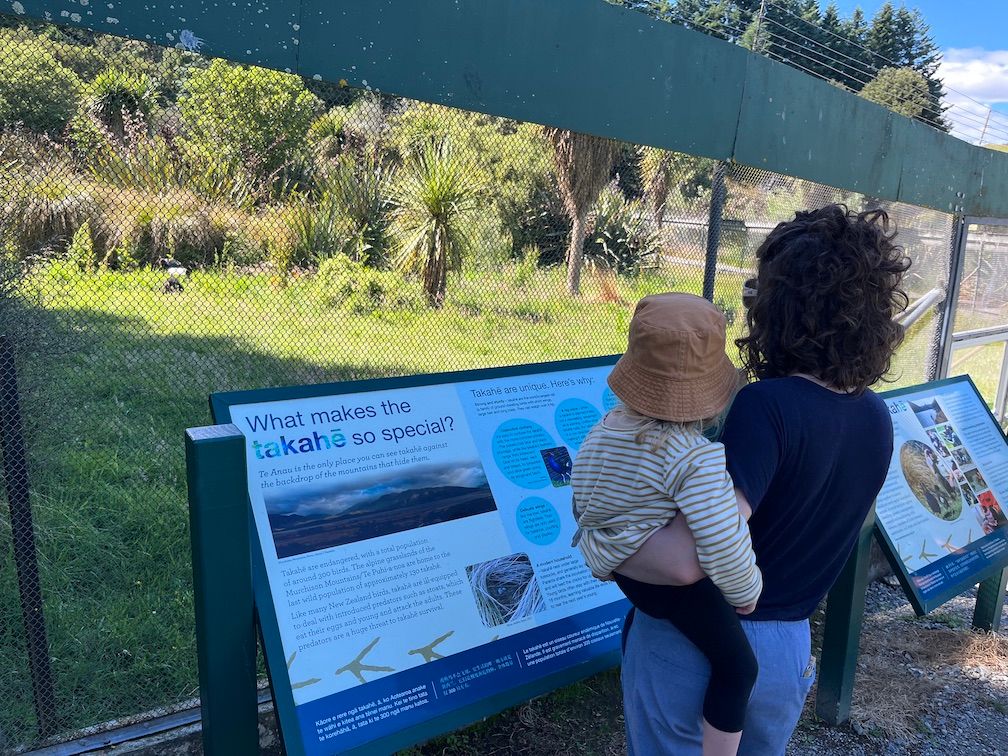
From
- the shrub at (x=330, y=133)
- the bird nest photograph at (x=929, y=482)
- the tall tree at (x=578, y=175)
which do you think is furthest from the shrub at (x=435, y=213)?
the bird nest photograph at (x=929, y=482)

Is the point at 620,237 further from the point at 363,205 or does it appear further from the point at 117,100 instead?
the point at 117,100

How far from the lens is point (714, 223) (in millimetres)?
3936

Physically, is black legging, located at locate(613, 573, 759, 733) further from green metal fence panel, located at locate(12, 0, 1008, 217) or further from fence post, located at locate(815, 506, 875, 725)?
green metal fence panel, located at locate(12, 0, 1008, 217)

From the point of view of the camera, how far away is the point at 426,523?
2061 mm

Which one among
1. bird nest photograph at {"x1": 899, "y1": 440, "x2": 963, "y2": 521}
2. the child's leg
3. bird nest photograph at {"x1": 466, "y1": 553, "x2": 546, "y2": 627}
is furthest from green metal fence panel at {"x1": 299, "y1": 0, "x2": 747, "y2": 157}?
the child's leg

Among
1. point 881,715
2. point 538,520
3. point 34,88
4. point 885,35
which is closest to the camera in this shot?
point 34,88

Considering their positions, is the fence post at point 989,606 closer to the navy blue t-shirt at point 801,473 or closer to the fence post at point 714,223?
the fence post at point 714,223

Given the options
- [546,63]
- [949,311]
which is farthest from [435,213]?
[949,311]

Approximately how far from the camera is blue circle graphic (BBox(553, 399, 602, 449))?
Answer: 2573 millimetres

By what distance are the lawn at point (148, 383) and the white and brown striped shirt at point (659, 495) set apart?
1601mm

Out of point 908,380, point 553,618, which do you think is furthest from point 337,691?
point 908,380

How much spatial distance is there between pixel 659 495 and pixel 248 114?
70.9 inches

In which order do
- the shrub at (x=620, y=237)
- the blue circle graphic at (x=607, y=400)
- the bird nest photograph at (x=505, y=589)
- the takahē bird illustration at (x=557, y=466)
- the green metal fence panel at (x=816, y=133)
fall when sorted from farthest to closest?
1. the green metal fence panel at (x=816, y=133)
2. the shrub at (x=620, y=237)
3. the blue circle graphic at (x=607, y=400)
4. the takahē bird illustration at (x=557, y=466)
5. the bird nest photograph at (x=505, y=589)

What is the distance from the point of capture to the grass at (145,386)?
2.48m
